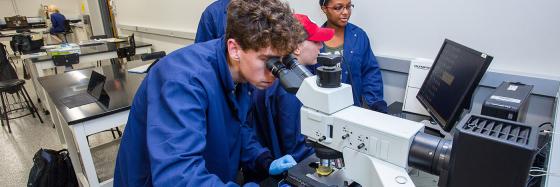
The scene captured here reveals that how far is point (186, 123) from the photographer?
0.74m

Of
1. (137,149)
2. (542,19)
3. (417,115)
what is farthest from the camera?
(417,115)

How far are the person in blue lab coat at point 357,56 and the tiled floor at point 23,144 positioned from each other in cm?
211

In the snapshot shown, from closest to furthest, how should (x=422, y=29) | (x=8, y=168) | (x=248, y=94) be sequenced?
(x=248, y=94) → (x=422, y=29) → (x=8, y=168)

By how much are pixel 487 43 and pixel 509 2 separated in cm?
22

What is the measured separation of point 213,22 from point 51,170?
1.37 meters

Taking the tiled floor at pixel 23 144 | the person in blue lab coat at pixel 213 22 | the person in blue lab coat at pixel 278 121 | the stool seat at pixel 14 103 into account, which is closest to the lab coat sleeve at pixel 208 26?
the person in blue lab coat at pixel 213 22

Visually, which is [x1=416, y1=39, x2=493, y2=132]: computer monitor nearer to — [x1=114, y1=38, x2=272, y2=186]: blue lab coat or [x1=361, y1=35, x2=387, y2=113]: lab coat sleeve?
[x1=361, y1=35, x2=387, y2=113]: lab coat sleeve

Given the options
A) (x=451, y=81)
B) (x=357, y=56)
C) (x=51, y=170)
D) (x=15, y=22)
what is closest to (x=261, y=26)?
(x=451, y=81)

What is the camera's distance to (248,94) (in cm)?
107

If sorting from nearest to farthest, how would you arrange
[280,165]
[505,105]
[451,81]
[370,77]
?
[505,105]
[280,165]
[451,81]
[370,77]

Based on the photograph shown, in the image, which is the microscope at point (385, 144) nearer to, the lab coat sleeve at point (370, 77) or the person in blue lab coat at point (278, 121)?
the person in blue lab coat at point (278, 121)

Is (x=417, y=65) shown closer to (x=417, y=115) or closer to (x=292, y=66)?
(x=417, y=115)

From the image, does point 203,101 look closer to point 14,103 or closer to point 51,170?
point 51,170

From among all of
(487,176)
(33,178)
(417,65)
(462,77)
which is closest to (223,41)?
(487,176)
